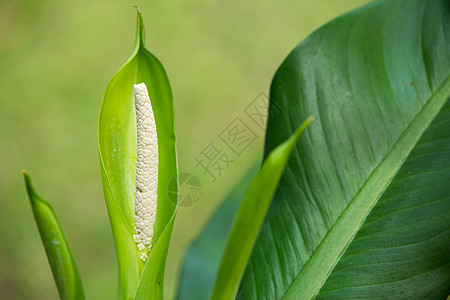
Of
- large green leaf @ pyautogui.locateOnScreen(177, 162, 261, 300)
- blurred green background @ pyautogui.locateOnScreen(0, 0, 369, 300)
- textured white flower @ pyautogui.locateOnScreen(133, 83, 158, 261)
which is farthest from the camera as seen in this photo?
blurred green background @ pyautogui.locateOnScreen(0, 0, 369, 300)

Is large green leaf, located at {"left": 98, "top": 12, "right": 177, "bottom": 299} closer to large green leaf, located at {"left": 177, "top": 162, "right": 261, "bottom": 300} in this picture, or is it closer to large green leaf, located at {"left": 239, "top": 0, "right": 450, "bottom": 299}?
large green leaf, located at {"left": 239, "top": 0, "right": 450, "bottom": 299}

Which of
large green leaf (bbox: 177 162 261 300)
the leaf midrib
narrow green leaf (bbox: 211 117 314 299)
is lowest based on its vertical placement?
large green leaf (bbox: 177 162 261 300)

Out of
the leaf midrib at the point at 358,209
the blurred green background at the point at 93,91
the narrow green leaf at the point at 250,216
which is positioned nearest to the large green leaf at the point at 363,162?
the leaf midrib at the point at 358,209

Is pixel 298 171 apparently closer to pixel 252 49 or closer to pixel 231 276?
pixel 231 276

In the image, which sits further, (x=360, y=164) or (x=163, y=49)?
(x=163, y=49)

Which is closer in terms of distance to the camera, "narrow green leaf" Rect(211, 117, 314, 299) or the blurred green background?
"narrow green leaf" Rect(211, 117, 314, 299)

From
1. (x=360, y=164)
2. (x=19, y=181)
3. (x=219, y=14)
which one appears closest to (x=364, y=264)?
(x=360, y=164)

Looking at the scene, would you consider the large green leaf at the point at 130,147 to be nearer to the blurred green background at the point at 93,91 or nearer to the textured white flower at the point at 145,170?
the textured white flower at the point at 145,170

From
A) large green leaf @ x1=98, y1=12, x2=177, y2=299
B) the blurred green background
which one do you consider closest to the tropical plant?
large green leaf @ x1=98, y1=12, x2=177, y2=299

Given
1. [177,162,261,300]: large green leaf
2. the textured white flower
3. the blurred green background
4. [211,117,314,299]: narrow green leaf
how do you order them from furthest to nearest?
1. the blurred green background
2. [177,162,261,300]: large green leaf
3. the textured white flower
4. [211,117,314,299]: narrow green leaf
